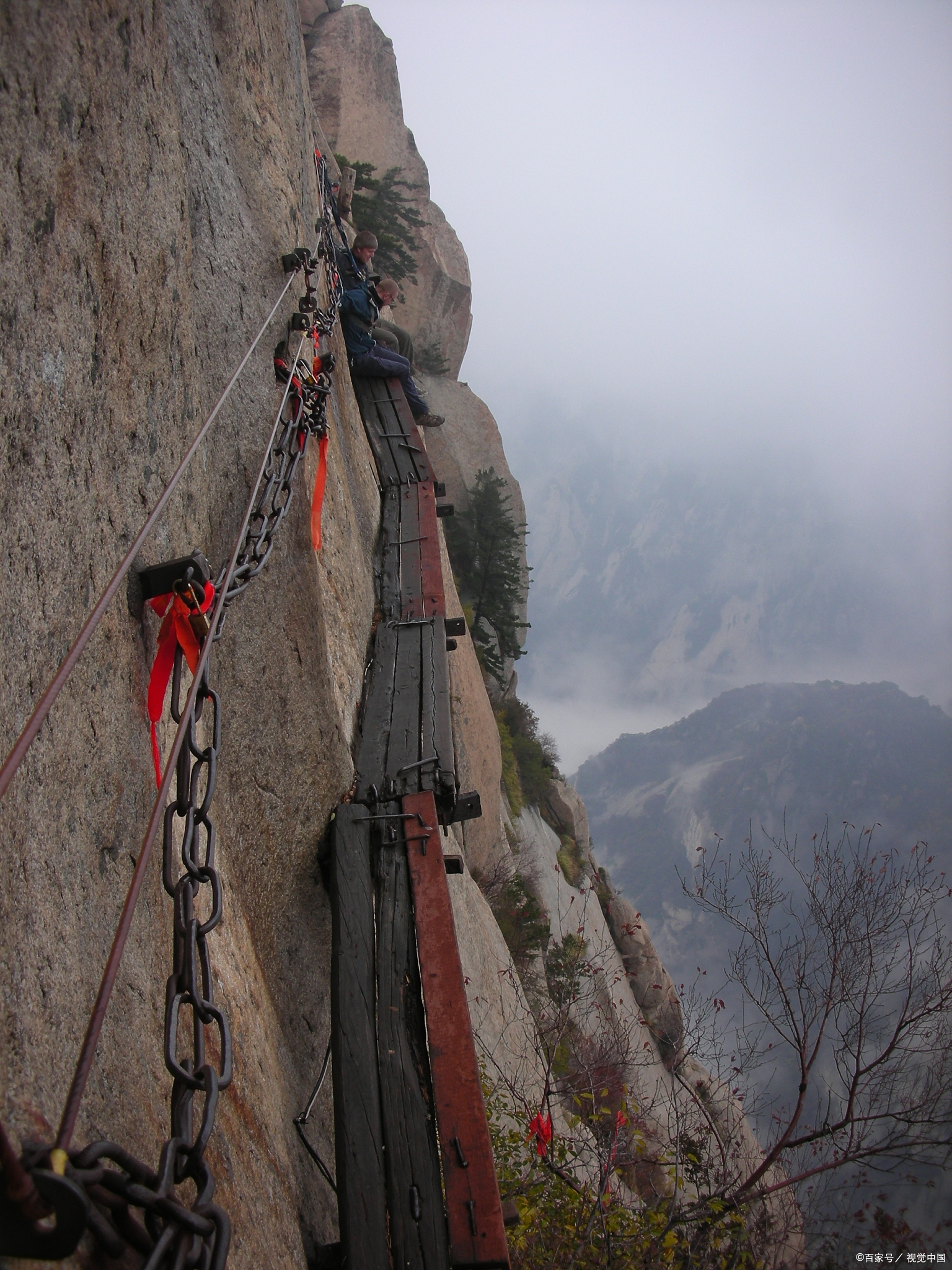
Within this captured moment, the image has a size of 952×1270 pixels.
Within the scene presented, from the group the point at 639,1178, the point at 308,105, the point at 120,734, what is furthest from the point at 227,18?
the point at 639,1178

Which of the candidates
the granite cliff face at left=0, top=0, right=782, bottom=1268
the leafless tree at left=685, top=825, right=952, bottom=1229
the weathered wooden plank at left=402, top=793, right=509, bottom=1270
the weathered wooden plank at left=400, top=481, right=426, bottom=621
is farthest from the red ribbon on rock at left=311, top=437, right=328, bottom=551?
the leafless tree at left=685, top=825, right=952, bottom=1229

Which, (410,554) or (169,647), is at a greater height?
(410,554)

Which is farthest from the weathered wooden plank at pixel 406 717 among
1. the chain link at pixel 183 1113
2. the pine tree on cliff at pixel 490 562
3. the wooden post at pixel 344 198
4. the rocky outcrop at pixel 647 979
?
the pine tree on cliff at pixel 490 562

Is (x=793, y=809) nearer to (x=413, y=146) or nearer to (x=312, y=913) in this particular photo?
(x=413, y=146)

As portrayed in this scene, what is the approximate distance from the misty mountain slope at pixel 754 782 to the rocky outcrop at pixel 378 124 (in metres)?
70.0

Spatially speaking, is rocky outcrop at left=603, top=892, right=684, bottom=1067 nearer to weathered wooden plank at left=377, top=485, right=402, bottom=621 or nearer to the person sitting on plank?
weathered wooden plank at left=377, top=485, right=402, bottom=621

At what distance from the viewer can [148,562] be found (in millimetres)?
2510

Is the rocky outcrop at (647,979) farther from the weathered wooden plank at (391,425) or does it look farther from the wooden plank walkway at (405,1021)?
the wooden plank walkway at (405,1021)

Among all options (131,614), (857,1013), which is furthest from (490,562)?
(131,614)

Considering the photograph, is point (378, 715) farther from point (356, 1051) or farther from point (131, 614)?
point (131, 614)

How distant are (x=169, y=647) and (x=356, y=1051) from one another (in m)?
2.21

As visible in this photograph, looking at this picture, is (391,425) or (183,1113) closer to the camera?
(183,1113)

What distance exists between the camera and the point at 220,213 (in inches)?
158

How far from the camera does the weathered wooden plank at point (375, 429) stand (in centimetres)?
817
